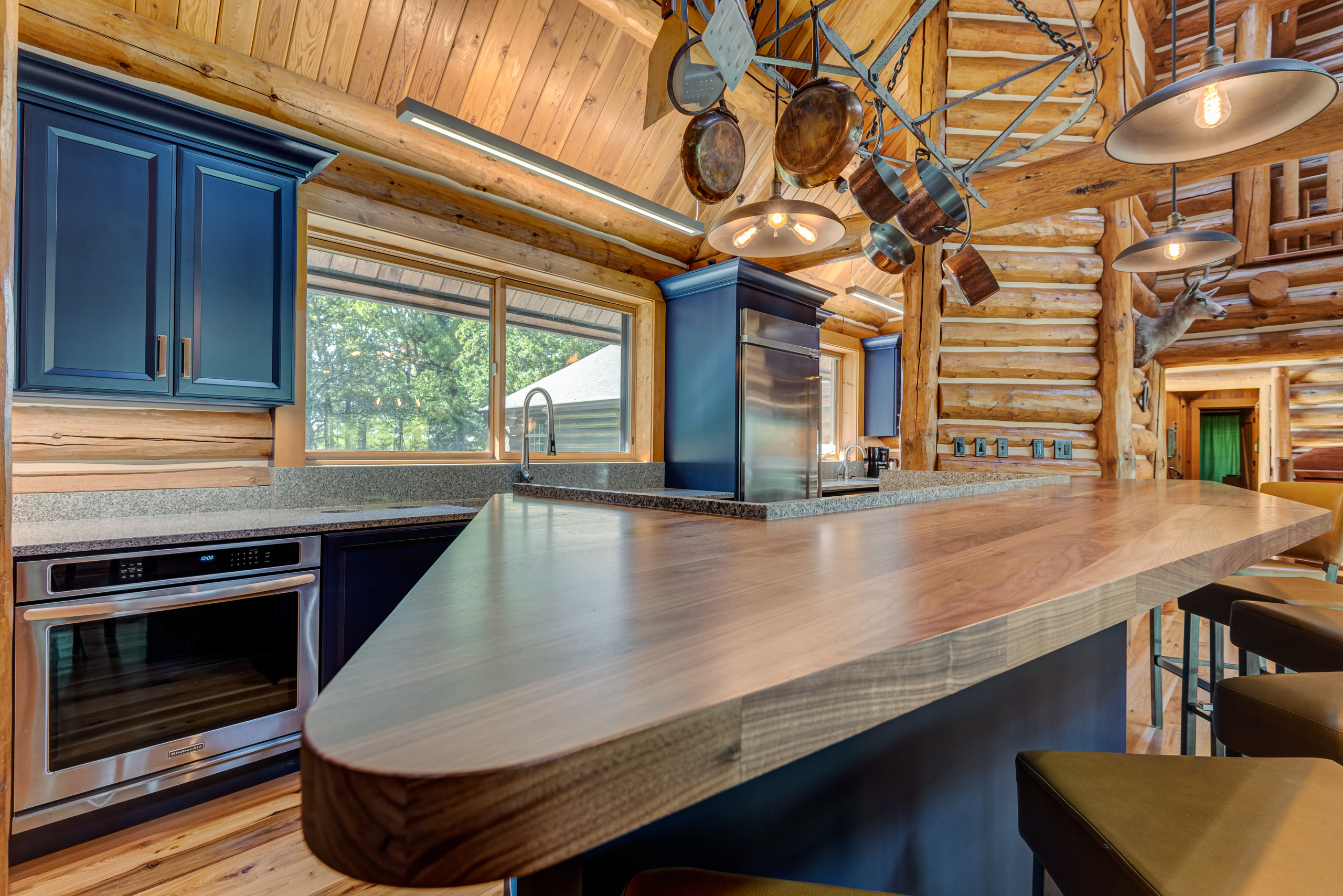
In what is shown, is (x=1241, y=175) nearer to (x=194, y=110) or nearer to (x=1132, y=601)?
(x=1132, y=601)

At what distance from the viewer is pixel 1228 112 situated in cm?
151

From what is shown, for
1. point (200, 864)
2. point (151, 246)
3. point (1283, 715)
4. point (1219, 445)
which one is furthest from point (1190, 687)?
point (1219, 445)

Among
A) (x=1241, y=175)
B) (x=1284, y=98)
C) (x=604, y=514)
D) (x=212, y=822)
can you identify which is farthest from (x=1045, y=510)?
(x=1241, y=175)

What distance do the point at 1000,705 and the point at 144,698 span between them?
97.1 inches

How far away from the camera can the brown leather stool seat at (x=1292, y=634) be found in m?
1.33

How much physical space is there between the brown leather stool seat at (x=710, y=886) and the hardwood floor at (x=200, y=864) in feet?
4.05

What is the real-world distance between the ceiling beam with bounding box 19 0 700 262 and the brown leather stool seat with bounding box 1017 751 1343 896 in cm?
342

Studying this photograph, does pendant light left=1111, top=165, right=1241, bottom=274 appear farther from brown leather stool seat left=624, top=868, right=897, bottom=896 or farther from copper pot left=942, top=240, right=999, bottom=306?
brown leather stool seat left=624, top=868, right=897, bottom=896

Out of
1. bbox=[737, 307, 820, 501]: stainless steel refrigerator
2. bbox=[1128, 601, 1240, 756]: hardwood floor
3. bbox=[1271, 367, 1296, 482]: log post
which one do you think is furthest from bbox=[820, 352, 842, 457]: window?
bbox=[1271, 367, 1296, 482]: log post

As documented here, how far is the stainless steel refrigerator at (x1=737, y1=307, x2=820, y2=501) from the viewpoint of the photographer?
4.23 meters

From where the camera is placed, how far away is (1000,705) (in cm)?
117

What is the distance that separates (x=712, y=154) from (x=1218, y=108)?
4.15 ft

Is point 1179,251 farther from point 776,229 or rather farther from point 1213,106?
point 776,229

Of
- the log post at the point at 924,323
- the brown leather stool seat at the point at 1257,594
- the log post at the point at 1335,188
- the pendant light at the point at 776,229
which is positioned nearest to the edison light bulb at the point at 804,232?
the pendant light at the point at 776,229
